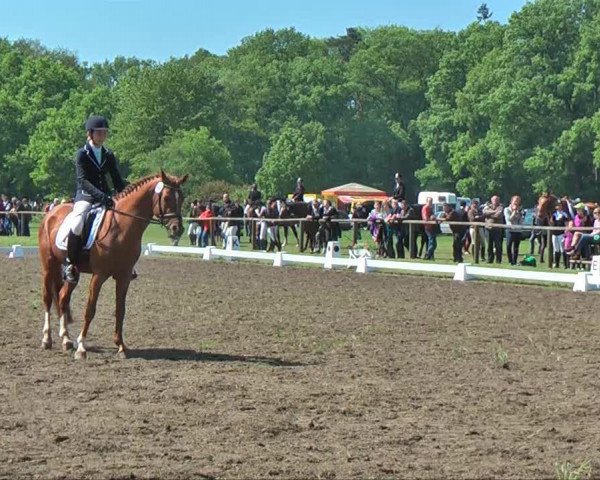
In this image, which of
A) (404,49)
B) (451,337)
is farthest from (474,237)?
(404,49)

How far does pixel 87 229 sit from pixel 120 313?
950 millimetres

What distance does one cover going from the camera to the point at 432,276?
24375mm

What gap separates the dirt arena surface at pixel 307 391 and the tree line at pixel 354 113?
48.3 m

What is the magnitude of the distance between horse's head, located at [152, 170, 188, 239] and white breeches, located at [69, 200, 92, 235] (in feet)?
2.32

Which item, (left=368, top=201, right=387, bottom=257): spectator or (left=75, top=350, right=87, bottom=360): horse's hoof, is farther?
(left=368, top=201, right=387, bottom=257): spectator

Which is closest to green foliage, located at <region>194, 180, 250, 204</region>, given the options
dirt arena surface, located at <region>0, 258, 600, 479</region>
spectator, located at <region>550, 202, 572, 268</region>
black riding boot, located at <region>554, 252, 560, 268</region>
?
spectator, located at <region>550, 202, 572, 268</region>

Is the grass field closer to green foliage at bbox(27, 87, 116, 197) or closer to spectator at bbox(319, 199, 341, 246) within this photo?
spectator at bbox(319, 199, 341, 246)

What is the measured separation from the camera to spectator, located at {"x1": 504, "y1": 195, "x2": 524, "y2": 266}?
27844 millimetres

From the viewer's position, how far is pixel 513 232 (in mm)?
28203

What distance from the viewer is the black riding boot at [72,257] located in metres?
12.6

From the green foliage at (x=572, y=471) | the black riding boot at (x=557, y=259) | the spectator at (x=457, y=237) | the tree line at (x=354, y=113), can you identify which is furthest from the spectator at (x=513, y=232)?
the tree line at (x=354, y=113)

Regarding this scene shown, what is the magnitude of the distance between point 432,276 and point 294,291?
16.4 ft

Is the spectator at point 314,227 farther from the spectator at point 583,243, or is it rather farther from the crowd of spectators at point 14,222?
the crowd of spectators at point 14,222

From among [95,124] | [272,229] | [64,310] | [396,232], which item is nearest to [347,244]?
[272,229]
